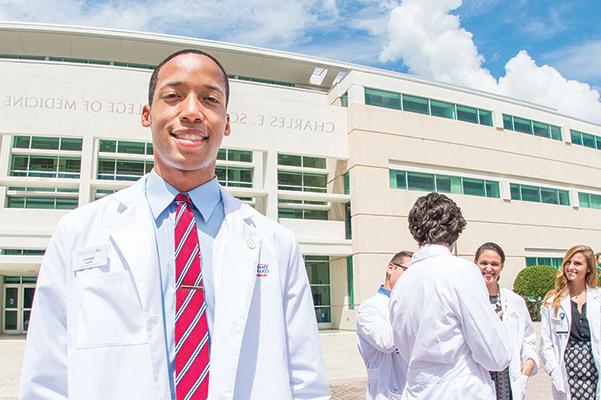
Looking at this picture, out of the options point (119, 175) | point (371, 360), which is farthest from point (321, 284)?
point (371, 360)

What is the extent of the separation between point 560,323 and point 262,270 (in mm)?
→ 4036

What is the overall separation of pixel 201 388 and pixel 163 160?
0.88 meters

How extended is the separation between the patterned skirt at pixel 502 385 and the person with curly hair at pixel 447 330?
51.1 inches

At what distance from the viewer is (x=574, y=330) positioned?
4742mm

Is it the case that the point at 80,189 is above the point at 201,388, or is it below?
above

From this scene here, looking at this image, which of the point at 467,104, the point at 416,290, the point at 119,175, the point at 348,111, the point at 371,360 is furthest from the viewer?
the point at 467,104

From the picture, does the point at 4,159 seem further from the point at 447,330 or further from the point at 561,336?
the point at 447,330

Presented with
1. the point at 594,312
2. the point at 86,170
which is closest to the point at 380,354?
the point at 594,312

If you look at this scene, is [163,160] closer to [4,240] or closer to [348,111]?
[4,240]

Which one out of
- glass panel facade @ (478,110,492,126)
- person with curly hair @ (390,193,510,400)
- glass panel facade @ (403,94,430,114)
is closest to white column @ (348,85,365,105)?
glass panel facade @ (403,94,430,114)

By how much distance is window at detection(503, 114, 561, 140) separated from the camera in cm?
3111

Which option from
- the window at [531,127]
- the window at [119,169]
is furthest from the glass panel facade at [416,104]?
the window at [119,169]

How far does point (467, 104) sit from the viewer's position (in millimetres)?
29609

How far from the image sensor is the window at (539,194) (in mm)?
30125
